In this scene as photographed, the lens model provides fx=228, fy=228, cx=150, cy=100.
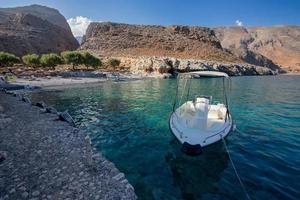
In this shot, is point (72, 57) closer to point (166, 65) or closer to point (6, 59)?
point (6, 59)

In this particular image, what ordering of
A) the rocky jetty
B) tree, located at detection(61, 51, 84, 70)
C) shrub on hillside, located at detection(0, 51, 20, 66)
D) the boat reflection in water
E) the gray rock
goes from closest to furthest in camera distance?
the boat reflection in water → the gray rock → shrub on hillside, located at detection(0, 51, 20, 66) → tree, located at detection(61, 51, 84, 70) → the rocky jetty

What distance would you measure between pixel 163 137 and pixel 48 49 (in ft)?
479

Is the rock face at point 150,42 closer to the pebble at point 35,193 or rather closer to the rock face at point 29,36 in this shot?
the rock face at point 29,36

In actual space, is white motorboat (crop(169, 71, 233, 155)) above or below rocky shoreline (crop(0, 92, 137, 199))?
above

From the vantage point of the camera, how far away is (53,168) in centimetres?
838

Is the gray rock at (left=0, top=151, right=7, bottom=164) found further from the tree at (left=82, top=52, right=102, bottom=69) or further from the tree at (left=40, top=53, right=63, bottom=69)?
the tree at (left=82, top=52, right=102, bottom=69)

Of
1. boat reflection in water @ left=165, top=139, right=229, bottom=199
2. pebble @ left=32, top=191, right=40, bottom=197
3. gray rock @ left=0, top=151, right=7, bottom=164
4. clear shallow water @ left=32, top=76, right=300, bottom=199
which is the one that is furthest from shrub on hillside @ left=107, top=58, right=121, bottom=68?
pebble @ left=32, top=191, right=40, bottom=197

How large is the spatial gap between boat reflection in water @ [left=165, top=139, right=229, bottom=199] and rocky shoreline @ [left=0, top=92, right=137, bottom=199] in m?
2.37

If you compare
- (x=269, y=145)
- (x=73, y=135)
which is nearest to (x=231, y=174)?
(x=269, y=145)

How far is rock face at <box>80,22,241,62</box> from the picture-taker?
130m

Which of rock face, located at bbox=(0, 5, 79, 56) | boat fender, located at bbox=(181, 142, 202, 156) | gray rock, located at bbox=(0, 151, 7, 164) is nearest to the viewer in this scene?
gray rock, located at bbox=(0, 151, 7, 164)

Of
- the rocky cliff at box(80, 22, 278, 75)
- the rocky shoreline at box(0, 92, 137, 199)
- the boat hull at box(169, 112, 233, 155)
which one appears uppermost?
the rocky cliff at box(80, 22, 278, 75)

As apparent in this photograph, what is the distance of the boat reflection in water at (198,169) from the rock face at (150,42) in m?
115

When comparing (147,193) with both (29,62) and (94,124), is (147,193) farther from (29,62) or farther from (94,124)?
(29,62)
